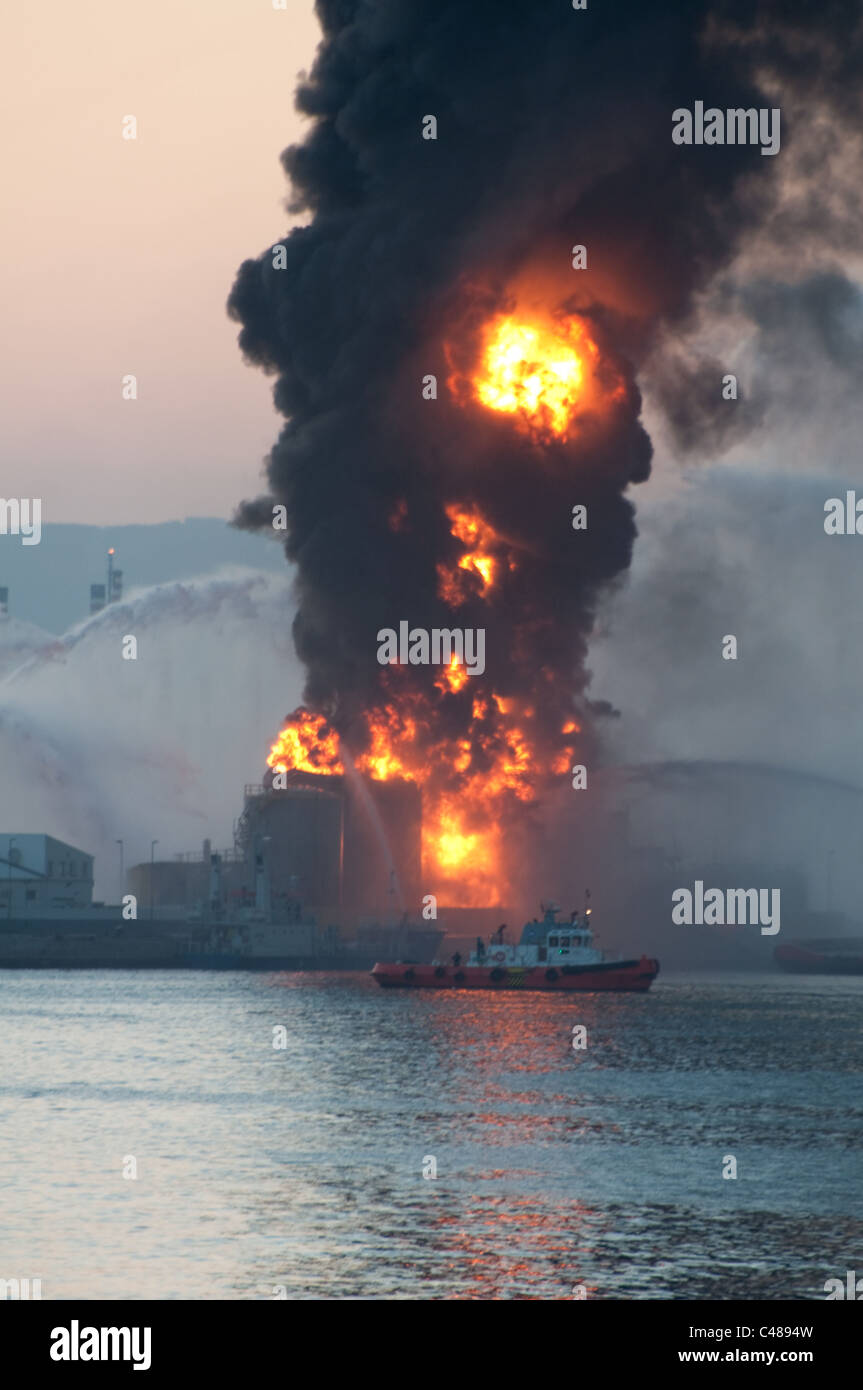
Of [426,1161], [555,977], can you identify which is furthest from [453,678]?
[426,1161]

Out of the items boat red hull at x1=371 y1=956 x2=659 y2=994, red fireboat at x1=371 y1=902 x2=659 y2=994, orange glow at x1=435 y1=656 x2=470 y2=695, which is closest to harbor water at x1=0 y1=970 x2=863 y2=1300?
boat red hull at x1=371 y1=956 x2=659 y2=994

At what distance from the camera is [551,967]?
176 meters

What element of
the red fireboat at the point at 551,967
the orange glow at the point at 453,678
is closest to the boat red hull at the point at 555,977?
the red fireboat at the point at 551,967

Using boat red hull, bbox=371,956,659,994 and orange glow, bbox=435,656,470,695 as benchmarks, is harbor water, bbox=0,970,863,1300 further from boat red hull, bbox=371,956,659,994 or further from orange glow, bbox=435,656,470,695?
orange glow, bbox=435,656,470,695

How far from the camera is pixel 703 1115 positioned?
290 feet

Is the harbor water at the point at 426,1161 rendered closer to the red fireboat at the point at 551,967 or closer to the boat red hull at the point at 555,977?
the boat red hull at the point at 555,977

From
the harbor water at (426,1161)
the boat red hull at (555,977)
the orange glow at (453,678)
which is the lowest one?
the harbor water at (426,1161)

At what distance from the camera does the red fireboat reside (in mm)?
176125

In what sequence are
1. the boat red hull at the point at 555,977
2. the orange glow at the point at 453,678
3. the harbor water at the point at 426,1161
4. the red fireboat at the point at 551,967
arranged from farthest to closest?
1. the orange glow at the point at 453,678
2. the red fireboat at the point at 551,967
3. the boat red hull at the point at 555,977
4. the harbor water at the point at 426,1161

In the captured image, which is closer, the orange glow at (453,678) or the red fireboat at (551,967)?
the red fireboat at (551,967)

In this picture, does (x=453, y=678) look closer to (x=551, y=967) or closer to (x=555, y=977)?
(x=551, y=967)

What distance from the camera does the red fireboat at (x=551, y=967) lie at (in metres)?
176
